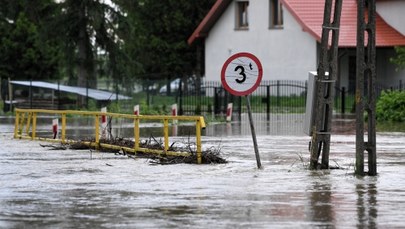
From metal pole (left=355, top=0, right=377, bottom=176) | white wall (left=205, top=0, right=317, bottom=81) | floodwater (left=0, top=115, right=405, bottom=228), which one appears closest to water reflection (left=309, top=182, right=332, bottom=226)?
floodwater (left=0, top=115, right=405, bottom=228)

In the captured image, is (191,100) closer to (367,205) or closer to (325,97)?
(325,97)

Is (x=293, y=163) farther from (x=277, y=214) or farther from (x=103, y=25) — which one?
(x=103, y=25)

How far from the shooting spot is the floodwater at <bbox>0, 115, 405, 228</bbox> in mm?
12852

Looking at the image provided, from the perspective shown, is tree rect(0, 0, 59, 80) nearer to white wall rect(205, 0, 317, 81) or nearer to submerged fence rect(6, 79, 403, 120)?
white wall rect(205, 0, 317, 81)

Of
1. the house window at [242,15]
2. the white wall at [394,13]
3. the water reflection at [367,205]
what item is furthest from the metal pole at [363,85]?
the house window at [242,15]

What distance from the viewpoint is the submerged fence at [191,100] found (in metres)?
49.9

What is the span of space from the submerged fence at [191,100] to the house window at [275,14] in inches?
166

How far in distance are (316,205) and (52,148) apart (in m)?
11.9

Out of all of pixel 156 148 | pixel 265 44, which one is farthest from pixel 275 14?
pixel 156 148

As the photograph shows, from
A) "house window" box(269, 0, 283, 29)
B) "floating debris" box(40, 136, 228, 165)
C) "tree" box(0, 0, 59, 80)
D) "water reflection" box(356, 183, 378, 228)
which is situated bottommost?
"water reflection" box(356, 183, 378, 228)

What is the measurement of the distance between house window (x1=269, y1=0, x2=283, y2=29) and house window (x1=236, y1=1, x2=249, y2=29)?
6.75ft

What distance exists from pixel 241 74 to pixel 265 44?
150ft

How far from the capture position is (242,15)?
67.3 meters

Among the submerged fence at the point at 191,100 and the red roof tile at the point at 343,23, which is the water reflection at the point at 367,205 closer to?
the submerged fence at the point at 191,100
